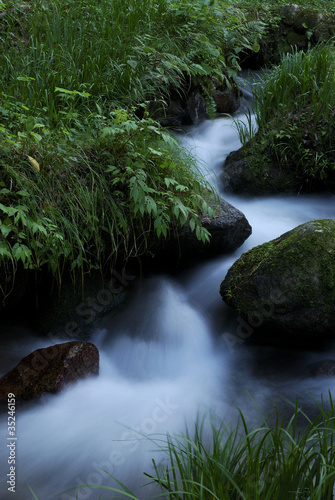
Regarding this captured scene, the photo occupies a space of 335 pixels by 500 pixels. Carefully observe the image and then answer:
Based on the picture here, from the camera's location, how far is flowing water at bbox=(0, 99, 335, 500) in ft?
7.57

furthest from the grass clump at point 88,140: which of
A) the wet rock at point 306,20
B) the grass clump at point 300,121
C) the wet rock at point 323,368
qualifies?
the wet rock at point 306,20

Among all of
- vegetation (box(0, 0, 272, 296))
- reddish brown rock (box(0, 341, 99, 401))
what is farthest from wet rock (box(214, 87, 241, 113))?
reddish brown rock (box(0, 341, 99, 401))

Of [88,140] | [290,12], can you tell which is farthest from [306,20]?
[88,140]

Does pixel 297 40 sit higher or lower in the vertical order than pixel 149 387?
higher

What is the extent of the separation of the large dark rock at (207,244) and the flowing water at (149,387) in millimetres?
122

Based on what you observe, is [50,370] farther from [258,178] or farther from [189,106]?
[189,106]

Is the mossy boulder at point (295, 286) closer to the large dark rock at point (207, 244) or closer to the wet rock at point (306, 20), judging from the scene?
the large dark rock at point (207, 244)

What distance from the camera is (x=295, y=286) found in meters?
3.06

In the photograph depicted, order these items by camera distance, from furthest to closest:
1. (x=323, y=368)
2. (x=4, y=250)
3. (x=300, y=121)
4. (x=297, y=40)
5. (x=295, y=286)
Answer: (x=297, y=40) < (x=300, y=121) < (x=295, y=286) < (x=323, y=368) < (x=4, y=250)

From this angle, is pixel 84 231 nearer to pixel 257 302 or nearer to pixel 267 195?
pixel 257 302

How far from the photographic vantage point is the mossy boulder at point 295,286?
3053 mm

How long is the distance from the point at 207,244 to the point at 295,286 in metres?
0.97

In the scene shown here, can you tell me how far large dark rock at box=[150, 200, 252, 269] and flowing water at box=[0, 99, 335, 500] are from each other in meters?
0.12

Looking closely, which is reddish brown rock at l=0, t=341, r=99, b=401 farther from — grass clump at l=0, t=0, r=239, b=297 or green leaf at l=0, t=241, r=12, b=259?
green leaf at l=0, t=241, r=12, b=259
